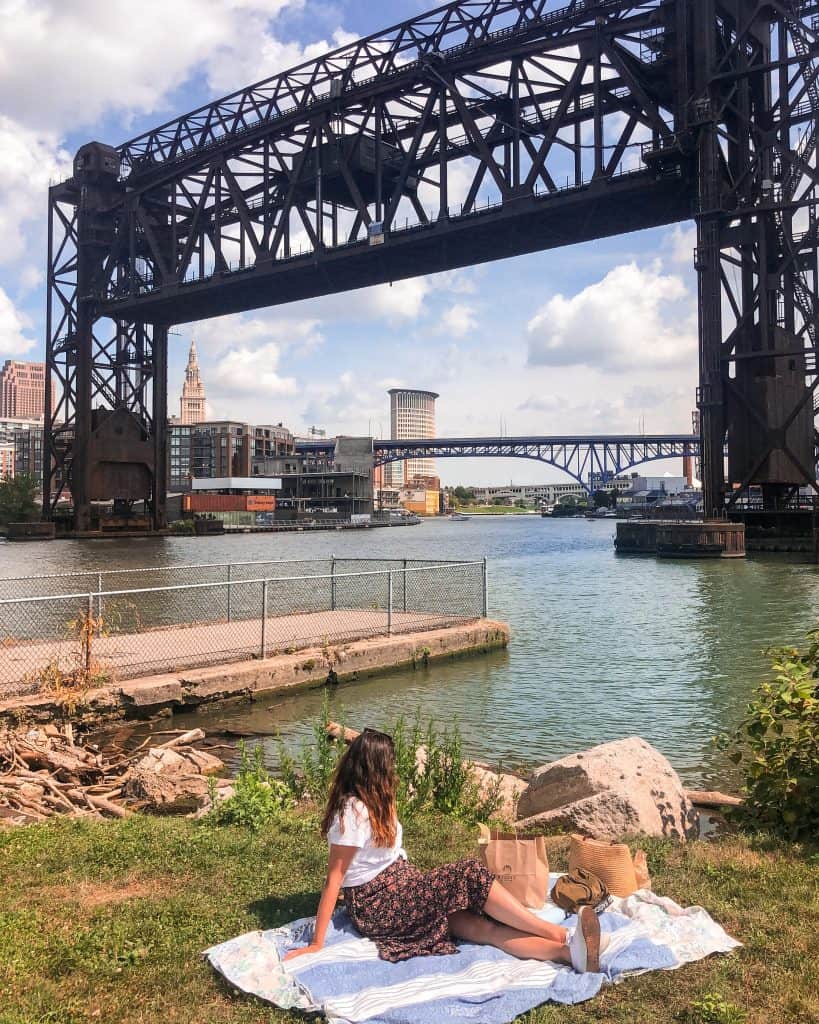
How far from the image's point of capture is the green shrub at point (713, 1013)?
158 inches

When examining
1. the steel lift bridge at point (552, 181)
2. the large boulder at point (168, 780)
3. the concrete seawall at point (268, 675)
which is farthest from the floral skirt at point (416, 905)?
the steel lift bridge at point (552, 181)

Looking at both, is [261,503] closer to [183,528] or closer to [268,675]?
[183,528]

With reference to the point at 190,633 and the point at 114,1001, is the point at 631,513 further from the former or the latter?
the point at 114,1001

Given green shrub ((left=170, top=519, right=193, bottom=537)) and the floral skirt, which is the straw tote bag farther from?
green shrub ((left=170, top=519, right=193, bottom=537))

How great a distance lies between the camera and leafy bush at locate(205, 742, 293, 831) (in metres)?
7.02

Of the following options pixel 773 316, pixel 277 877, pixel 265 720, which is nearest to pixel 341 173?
pixel 773 316

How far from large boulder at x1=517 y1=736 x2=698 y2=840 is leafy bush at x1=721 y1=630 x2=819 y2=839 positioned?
62 centimetres

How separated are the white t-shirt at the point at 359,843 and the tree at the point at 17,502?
9708cm

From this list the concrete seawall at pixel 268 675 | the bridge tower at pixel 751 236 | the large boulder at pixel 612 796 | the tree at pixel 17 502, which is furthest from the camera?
the tree at pixel 17 502

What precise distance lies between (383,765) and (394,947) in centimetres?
94

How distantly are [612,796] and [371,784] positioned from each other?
2.93 metres

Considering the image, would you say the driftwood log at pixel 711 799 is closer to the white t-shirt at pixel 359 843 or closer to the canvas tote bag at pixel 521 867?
the canvas tote bag at pixel 521 867

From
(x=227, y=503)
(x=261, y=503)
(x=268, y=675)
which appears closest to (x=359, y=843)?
(x=268, y=675)

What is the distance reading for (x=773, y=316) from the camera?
5078 centimetres
